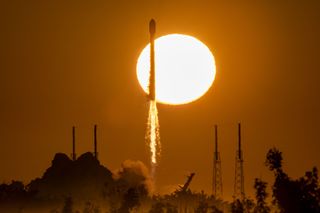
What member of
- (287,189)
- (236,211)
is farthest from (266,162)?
(236,211)

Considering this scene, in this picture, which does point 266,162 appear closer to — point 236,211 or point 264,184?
point 264,184

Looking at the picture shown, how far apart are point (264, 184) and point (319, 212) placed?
7790 mm

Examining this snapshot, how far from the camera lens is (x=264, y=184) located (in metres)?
116

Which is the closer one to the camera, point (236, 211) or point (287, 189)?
point (287, 189)

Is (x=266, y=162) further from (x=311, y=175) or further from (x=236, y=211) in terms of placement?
(x=236, y=211)

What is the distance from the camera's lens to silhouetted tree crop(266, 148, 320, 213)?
111188 mm

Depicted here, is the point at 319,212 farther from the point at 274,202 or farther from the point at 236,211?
the point at 236,211

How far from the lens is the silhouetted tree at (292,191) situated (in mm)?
111188

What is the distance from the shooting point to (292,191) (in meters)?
112

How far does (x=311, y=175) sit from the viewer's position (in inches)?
4456

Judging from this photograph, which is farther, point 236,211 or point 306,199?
point 236,211

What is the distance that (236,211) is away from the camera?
12600 centimetres

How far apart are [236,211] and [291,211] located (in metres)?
16.9

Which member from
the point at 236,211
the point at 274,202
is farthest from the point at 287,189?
the point at 236,211
